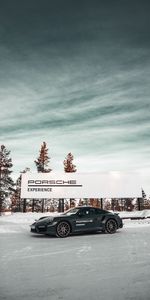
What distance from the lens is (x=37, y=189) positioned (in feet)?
123

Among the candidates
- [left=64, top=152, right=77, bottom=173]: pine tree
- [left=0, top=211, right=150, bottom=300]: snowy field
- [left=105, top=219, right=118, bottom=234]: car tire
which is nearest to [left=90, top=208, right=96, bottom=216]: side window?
[left=105, top=219, right=118, bottom=234]: car tire

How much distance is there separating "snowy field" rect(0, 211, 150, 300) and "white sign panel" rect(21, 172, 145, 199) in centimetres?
2838

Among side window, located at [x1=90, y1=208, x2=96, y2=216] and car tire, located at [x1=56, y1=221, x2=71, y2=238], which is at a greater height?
side window, located at [x1=90, y1=208, x2=96, y2=216]

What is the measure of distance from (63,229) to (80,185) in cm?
2628

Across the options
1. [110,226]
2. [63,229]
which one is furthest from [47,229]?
[110,226]

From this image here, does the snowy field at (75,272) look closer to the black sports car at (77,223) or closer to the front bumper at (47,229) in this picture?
the front bumper at (47,229)

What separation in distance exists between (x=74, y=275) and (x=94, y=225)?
23.9ft

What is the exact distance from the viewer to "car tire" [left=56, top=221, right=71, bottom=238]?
11.8 m

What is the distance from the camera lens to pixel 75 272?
19.2ft

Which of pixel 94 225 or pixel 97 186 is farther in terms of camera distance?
pixel 97 186

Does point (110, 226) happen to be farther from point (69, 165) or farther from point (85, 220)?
point (69, 165)

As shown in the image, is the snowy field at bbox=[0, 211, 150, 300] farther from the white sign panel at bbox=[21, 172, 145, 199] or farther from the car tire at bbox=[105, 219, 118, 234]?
the white sign panel at bbox=[21, 172, 145, 199]

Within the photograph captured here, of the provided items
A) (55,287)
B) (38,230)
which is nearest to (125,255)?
(55,287)

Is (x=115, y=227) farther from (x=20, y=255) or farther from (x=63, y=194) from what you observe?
(x=63, y=194)
